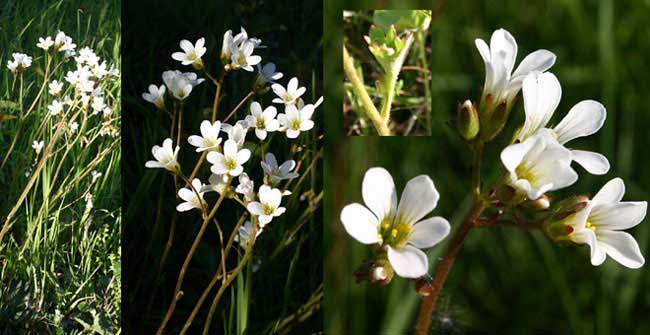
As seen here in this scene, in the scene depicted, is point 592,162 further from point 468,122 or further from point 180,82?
point 180,82

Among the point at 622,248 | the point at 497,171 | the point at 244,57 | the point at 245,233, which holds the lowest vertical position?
the point at 245,233

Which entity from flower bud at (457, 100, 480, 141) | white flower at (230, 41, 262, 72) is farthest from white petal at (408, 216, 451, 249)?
white flower at (230, 41, 262, 72)

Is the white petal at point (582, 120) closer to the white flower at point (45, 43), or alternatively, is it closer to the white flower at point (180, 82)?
the white flower at point (180, 82)

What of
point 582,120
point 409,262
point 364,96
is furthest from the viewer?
point 364,96

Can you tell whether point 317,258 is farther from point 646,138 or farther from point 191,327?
point 646,138

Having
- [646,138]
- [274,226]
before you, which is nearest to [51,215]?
[274,226]

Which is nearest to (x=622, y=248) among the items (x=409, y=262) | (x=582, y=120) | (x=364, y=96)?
(x=582, y=120)
